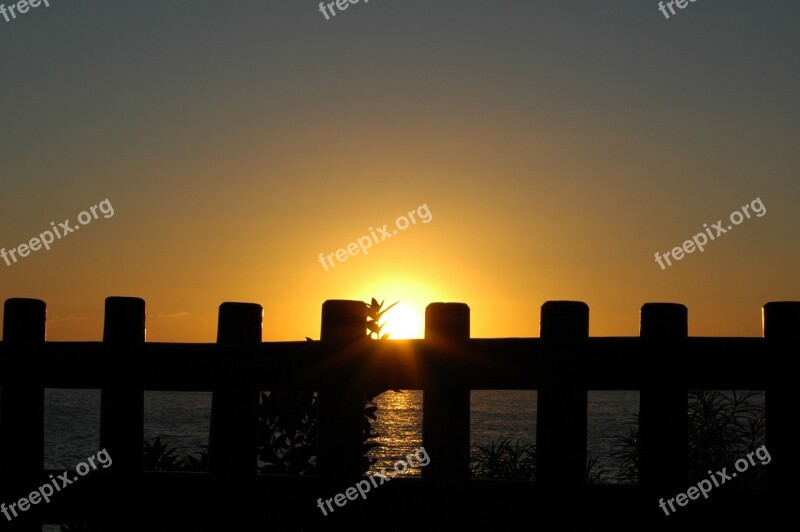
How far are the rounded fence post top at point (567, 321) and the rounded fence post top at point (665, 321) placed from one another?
0.30 m

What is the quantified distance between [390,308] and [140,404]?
3.52 m

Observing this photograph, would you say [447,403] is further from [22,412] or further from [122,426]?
[22,412]

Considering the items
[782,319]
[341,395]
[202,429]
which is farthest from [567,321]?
[202,429]

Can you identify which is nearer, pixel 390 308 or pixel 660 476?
pixel 660 476

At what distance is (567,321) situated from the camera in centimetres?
417

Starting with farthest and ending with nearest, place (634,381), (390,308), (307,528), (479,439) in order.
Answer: (479,439), (390,308), (307,528), (634,381)

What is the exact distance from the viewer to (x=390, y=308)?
785 cm

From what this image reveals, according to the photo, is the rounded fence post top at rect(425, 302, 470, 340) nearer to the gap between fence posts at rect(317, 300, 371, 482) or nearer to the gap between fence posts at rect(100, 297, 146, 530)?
the gap between fence posts at rect(317, 300, 371, 482)

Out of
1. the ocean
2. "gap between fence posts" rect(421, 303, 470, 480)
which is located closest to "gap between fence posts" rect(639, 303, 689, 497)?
"gap between fence posts" rect(421, 303, 470, 480)

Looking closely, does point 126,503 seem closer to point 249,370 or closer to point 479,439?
point 249,370

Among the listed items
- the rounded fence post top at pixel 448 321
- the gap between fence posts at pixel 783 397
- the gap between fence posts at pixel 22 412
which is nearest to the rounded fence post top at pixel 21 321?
the gap between fence posts at pixel 22 412

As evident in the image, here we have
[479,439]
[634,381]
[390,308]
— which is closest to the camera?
[634,381]

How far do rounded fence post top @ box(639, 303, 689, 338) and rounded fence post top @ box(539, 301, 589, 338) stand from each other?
11.7 inches

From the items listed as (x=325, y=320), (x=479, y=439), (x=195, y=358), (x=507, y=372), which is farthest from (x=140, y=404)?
(x=479, y=439)
